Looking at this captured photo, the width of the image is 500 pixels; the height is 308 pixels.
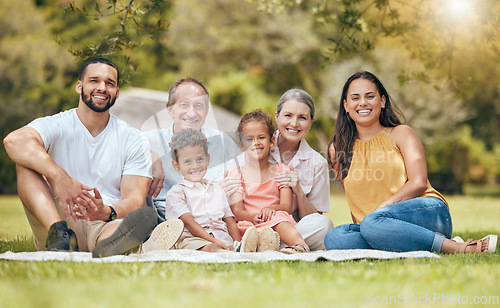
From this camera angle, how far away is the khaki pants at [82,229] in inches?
167

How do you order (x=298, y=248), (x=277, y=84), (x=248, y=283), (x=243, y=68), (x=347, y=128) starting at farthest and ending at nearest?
(x=277, y=84) < (x=243, y=68) < (x=347, y=128) < (x=298, y=248) < (x=248, y=283)

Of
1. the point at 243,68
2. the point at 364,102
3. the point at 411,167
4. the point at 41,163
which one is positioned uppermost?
the point at 243,68

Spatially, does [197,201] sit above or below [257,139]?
below

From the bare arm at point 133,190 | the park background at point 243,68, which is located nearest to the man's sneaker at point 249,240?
the bare arm at point 133,190

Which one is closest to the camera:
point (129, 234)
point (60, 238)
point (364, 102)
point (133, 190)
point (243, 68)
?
point (129, 234)

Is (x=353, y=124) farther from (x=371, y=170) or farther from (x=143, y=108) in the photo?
(x=143, y=108)

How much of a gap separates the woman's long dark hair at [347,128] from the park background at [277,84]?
111cm

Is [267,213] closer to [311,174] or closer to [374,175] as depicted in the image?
[311,174]

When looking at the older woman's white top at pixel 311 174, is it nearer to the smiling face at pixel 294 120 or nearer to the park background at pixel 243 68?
the smiling face at pixel 294 120

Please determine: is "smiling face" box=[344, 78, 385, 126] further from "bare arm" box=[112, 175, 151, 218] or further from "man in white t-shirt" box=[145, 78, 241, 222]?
"bare arm" box=[112, 175, 151, 218]

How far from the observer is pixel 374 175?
4613 mm

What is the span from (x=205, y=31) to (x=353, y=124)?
1904 centimetres

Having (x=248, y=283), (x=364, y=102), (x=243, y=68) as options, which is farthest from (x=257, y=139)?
(x=243, y=68)

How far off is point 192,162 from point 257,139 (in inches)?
23.3
